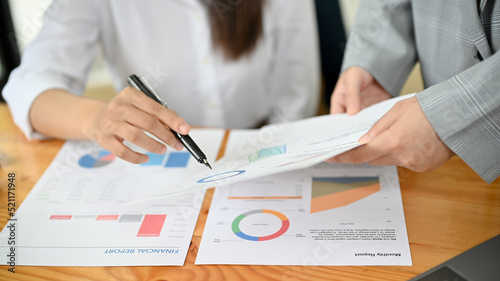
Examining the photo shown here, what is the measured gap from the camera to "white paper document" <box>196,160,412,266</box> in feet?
1.90

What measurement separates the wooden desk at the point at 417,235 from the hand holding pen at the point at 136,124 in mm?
119

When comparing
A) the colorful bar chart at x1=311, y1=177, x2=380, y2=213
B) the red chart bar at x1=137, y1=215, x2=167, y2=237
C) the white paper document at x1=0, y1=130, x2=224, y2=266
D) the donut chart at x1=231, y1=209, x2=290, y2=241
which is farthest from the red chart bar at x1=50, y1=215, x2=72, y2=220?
the colorful bar chart at x1=311, y1=177, x2=380, y2=213

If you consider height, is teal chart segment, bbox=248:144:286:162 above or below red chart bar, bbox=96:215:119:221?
above

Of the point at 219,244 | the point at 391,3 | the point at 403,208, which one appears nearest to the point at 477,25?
the point at 391,3

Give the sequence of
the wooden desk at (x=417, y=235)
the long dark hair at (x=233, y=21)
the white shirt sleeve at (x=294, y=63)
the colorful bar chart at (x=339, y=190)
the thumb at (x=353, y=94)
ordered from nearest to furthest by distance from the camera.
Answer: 1. the wooden desk at (x=417, y=235)
2. the colorful bar chart at (x=339, y=190)
3. the thumb at (x=353, y=94)
4. the long dark hair at (x=233, y=21)
5. the white shirt sleeve at (x=294, y=63)

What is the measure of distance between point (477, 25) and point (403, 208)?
306 mm

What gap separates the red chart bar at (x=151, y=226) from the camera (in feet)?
2.10

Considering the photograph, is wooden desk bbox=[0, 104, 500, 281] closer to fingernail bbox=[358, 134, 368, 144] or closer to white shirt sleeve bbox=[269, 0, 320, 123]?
fingernail bbox=[358, 134, 368, 144]

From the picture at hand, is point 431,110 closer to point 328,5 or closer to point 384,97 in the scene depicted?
point 384,97

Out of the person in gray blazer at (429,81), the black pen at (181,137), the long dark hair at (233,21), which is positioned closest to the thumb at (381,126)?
the person in gray blazer at (429,81)

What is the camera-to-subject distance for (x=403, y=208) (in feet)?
2.14

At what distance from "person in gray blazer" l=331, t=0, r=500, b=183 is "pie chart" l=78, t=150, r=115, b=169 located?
43 centimetres

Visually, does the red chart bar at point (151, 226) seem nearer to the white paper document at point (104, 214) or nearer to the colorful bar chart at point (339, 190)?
the white paper document at point (104, 214)

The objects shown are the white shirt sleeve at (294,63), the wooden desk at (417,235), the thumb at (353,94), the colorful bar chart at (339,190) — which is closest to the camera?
the wooden desk at (417,235)
